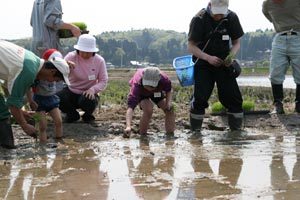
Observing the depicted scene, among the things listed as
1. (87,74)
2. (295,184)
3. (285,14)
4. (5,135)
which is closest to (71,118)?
(87,74)

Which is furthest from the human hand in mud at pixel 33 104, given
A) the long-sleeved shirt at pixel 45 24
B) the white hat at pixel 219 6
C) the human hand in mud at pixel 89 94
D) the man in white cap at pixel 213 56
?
the white hat at pixel 219 6

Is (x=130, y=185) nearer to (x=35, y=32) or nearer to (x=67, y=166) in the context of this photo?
(x=67, y=166)

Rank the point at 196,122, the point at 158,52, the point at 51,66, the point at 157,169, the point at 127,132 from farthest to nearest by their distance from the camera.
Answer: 1. the point at 158,52
2. the point at 196,122
3. the point at 127,132
4. the point at 51,66
5. the point at 157,169

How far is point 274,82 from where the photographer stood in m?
7.29

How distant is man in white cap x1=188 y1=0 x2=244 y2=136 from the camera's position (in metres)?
6.29

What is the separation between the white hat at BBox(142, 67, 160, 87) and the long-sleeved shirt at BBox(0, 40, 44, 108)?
57.3 inches

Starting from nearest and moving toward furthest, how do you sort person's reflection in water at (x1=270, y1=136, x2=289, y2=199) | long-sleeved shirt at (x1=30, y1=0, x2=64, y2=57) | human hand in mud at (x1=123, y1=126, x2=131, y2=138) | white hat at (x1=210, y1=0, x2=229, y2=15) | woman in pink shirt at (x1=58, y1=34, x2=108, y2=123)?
person's reflection in water at (x1=270, y1=136, x2=289, y2=199), human hand in mud at (x1=123, y1=126, x2=131, y2=138), white hat at (x1=210, y1=0, x2=229, y2=15), woman in pink shirt at (x1=58, y1=34, x2=108, y2=123), long-sleeved shirt at (x1=30, y1=0, x2=64, y2=57)

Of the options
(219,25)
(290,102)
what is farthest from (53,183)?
(290,102)

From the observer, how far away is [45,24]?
6.65m

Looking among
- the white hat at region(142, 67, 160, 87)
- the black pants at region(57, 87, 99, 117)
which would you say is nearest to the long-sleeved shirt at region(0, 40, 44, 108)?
the white hat at region(142, 67, 160, 87)

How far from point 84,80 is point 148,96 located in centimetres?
96

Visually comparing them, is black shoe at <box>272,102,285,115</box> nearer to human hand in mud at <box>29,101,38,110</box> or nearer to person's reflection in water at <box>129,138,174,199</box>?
person's reflection in water at <box>129,138,174,199</box>

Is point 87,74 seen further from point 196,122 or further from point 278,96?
point 278,96

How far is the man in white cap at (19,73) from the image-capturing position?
4.85 meters
